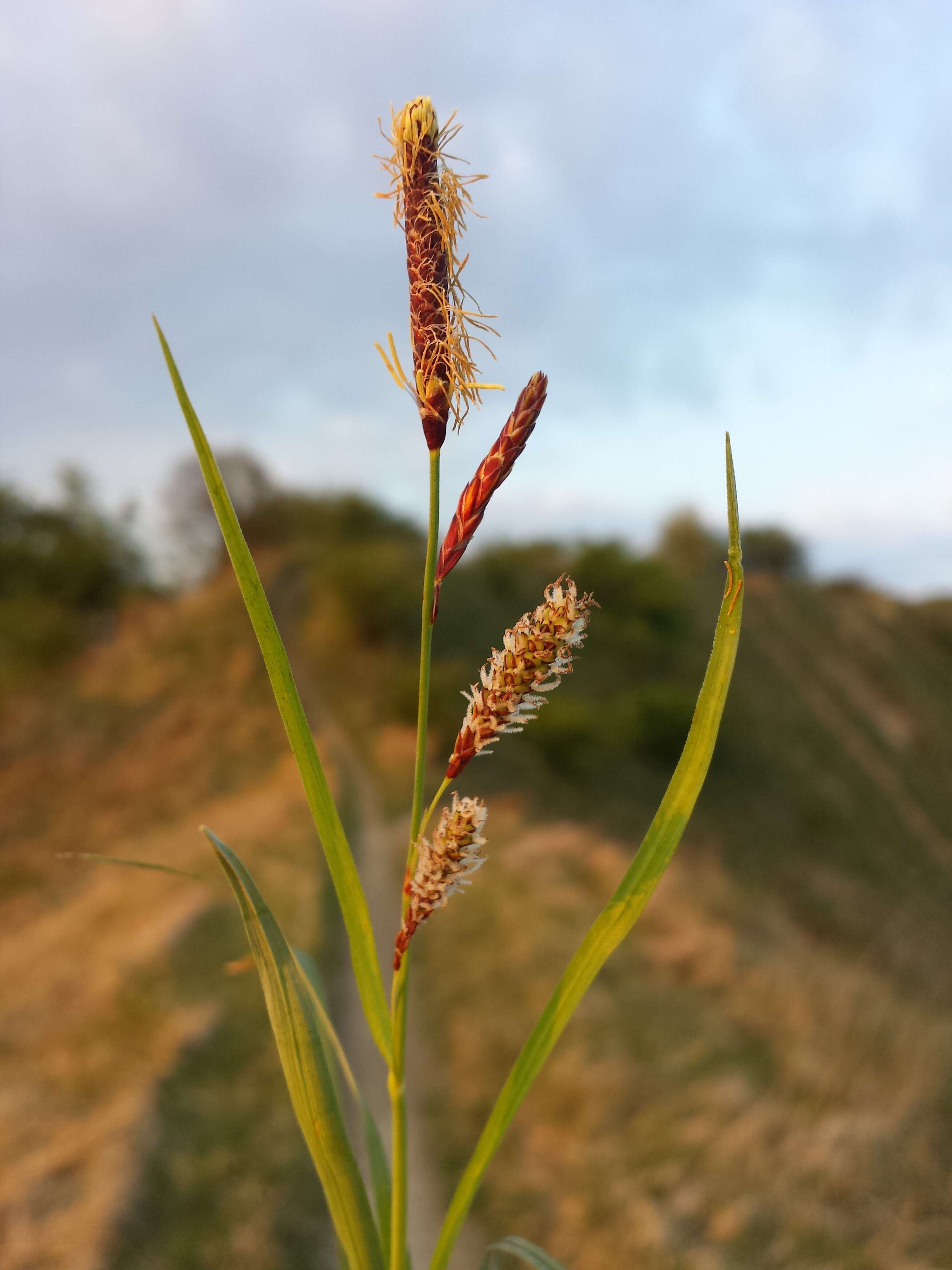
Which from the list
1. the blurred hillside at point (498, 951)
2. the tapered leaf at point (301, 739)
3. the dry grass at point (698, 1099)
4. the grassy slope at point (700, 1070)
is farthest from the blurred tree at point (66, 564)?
the tapered leaf at point (301, 739)

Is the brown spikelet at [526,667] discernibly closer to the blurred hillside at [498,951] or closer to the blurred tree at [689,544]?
the blurred hillside at [498,951]

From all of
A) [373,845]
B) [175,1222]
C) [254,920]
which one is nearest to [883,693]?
[373,845]

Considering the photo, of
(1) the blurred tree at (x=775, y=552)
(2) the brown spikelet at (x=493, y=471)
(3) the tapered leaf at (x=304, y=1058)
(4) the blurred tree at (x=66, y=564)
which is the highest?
(1) the blurred tree at (x=775, y=552)

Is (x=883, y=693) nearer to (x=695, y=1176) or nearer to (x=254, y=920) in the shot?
(x=695, y=1176)

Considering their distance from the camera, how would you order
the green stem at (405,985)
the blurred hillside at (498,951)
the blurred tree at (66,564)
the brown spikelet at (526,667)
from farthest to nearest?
the blurred tree at (66,564) < the blurred hillside at (498,951) < the green stem at (405,985) < the brown spikelet at (526,667)

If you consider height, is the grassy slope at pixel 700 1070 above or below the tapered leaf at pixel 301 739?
below

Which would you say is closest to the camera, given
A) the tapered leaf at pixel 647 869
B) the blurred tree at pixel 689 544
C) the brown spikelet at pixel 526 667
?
the brown spikelet at pixel 526 667

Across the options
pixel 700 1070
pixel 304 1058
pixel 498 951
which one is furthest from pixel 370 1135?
pixel 498 951

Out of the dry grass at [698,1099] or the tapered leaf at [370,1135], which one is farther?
the dry grass at [698,1099]
